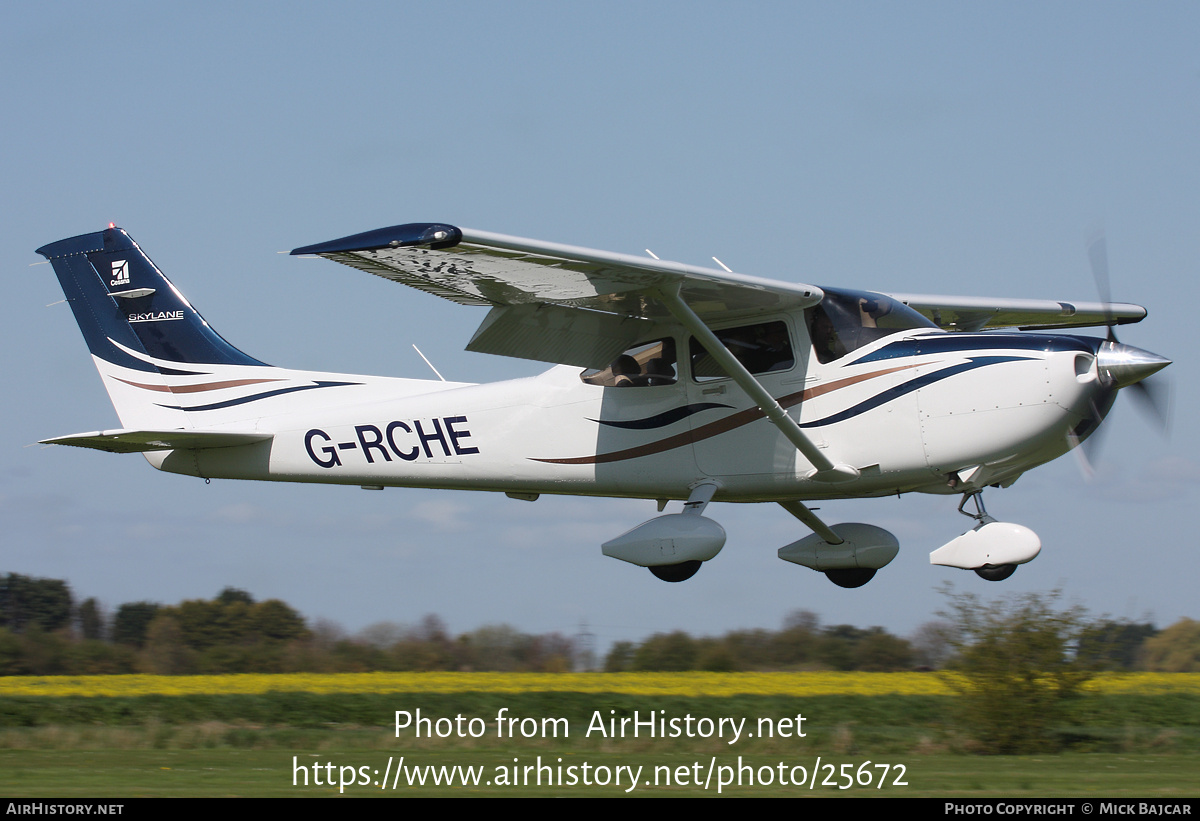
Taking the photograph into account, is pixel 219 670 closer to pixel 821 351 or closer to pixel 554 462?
pixel 554 462

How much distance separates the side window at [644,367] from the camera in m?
10.4

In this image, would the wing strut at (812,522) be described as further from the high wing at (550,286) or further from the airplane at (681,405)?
the high wing at (550,286)

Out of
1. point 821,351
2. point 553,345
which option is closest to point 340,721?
point 553,345

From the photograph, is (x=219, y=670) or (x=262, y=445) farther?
(x=219, y=670)

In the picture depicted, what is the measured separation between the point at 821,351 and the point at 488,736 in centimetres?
525

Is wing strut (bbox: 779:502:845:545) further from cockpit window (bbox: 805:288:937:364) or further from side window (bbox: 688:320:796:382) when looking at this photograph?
cockpit window (bbox: 805:288:937:364)

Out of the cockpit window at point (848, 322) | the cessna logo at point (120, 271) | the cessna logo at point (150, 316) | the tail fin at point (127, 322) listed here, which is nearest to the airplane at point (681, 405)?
the cockpit window at point (848, 322)

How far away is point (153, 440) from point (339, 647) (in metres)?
5.02

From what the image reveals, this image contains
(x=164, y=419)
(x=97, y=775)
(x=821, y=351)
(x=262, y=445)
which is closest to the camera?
(x=97, y=775)

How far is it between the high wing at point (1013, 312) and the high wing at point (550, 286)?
3222mm

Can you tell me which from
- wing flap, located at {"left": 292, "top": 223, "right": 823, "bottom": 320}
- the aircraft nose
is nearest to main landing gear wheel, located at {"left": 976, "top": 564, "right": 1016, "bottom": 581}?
the aircraft nose

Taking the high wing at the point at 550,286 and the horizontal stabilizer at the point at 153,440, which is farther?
the horizontal stabilizer at the point at 153,440

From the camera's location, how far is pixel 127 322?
13.1 meters

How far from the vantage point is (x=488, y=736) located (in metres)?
12.3
